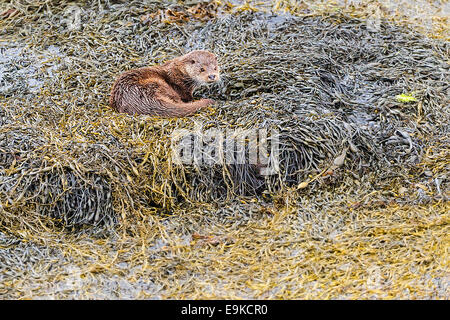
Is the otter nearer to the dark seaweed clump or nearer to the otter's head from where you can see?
the otter's head

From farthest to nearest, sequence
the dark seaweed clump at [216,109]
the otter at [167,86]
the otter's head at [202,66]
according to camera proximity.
Result: the otter's head at [202,66]
the otter at [167,86]
the dark seaweed clump at [216,109]

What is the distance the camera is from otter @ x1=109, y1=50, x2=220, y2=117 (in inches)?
214

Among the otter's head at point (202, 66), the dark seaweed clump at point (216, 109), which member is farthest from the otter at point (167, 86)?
the dark seaweed clump at point (216, 109)

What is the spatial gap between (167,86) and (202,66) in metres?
0.33

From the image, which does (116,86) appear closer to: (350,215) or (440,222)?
(350,215)

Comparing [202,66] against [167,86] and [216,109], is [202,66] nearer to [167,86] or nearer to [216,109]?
[167,86]

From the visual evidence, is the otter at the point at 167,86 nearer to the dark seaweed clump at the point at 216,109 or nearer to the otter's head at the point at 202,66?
the otter's head at the point at 202,66

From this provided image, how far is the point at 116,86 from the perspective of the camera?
5523mm

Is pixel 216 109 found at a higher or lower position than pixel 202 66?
lower

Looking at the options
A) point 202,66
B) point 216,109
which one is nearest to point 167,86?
point 202,66

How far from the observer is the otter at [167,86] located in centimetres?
544

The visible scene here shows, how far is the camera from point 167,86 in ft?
18.8

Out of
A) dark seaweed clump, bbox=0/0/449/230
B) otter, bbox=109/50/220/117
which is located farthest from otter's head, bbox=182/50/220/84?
dark seaweed clump, bbox=0/0/449/230

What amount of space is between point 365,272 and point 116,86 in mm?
2484
